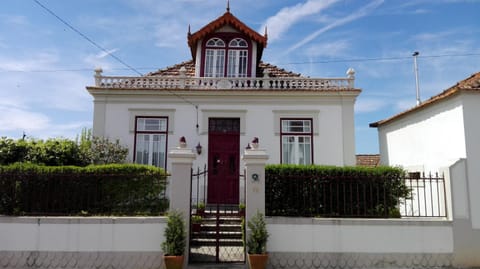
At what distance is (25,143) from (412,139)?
10.8m

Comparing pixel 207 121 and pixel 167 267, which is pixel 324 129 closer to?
pixel 207 121

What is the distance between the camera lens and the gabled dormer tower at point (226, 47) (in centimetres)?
1322

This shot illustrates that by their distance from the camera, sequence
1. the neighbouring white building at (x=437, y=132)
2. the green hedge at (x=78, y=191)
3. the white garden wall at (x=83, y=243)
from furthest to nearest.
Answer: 1. the neighbouring white building at (x=437, y=132)
2. the green hedge at (x=78, y=191)
3. the white garden wall at (x=83, y=243)

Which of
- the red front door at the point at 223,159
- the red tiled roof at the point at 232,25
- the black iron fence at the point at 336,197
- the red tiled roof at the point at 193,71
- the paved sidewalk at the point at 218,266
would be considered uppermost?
the red tiled roof at the point at 232,25

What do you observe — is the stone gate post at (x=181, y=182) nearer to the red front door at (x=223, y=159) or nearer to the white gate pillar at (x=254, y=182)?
the white gate pillar at (x=254, y=182)

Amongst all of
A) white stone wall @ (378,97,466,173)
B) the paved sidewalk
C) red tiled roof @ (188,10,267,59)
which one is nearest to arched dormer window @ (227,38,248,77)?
red tiled roof @ (188,10,267,59)

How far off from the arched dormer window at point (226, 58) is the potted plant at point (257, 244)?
7.32 metres

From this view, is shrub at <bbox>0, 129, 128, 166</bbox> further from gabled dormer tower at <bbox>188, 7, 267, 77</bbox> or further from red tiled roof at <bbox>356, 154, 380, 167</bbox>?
red tiled roof at <bbox>356, 154, 380, 167</bbox>

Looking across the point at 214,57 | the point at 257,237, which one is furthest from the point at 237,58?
the point at 257,237

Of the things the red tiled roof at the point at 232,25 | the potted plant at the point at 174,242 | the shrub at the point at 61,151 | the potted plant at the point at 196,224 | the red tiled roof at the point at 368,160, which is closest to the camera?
the potted plant at the point at 174,242

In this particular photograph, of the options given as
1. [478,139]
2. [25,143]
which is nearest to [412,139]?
[478,139]

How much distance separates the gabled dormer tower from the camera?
43.4 ft

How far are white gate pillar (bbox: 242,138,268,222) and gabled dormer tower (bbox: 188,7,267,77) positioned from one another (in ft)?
20.7

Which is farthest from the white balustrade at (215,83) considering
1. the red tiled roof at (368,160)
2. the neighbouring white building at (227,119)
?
the red tiled roof at (368,160)
